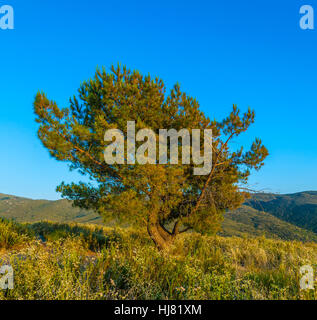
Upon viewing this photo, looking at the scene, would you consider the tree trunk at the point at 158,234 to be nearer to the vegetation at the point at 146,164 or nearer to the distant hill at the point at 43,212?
the vegetation at the point at 146,164

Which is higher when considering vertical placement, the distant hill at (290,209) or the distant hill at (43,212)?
the distant hill at (290,209)

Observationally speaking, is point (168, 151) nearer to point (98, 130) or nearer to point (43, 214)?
point (98, 130)

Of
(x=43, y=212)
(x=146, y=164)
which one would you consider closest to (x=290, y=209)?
(x=146, y=164)

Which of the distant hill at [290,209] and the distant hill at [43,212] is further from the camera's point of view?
the distant hill at [43,212]

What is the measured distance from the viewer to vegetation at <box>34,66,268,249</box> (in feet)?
23.6

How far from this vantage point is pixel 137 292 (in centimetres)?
296

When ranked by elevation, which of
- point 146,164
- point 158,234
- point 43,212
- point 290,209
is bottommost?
point 43,212

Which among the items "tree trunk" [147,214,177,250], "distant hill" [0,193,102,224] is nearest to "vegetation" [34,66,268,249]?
"tree trunk" [147,214,177,250]

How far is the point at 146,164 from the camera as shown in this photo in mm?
6789

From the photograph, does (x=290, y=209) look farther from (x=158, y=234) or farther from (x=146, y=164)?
(x=146, y=164)

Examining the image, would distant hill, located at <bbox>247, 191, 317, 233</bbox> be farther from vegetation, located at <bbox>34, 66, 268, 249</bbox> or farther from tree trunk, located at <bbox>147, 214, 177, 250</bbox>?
tree trunk, located at <bbox>147, 214, 177, 250</bbox>

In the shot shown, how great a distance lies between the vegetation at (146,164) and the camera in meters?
7.20

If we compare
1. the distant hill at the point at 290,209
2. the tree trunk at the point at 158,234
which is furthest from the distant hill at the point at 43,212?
the tree trunk at the point at 158,234
